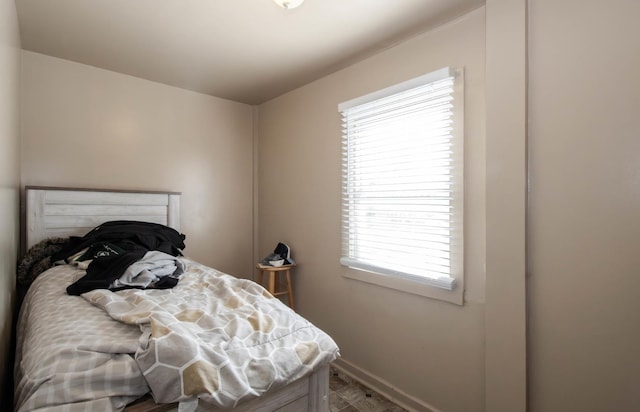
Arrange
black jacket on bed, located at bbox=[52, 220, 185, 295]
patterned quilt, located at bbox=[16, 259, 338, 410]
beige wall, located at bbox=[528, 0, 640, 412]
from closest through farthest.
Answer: patterned quilt, located at bbox=[16, 259, 338, 410]
beige wall, located at bbox=[528, 0, 640, 412]
black jacket on bed, located at bbox=[52, 220, 185, 295]

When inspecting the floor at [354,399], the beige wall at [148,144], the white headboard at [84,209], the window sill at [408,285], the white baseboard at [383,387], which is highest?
the beige wall at [148,144]

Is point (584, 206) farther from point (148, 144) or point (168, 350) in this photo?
point (148, 144)

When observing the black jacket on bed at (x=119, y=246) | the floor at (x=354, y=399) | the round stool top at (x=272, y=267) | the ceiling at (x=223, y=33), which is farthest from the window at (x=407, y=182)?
the black jacket on bed at (x=119, y=246)

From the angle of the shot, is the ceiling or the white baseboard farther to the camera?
the white baseboard

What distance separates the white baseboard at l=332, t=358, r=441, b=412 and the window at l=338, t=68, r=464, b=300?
0.70 m

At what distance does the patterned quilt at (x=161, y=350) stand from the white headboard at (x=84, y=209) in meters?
1.00

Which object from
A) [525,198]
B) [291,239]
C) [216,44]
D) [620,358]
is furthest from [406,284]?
[216,44]

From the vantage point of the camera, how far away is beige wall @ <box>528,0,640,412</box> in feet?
4.00

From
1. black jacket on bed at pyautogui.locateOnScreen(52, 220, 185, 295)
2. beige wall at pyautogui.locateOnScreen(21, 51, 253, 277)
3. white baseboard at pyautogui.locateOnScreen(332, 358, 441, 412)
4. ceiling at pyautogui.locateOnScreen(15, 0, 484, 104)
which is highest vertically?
ceiling at pyautogui.locateOnScreen(15, 0, 484, 104)

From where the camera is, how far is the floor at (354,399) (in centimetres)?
197

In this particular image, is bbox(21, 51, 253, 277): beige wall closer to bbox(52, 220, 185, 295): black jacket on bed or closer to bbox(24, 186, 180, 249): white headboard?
bbox(24, 186, 180, 249): white headboard

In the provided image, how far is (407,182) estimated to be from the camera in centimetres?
197

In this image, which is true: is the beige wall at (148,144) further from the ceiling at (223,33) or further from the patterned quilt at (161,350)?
the patterned quilt at (161,350)

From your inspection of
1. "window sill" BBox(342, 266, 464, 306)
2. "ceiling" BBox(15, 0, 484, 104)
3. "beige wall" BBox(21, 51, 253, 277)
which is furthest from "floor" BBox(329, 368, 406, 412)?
"ceiling" BBox(15, 0, 484, 104)
